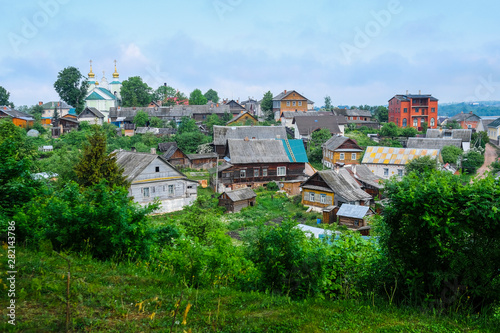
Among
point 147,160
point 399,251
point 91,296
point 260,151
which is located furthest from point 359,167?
point 91,296

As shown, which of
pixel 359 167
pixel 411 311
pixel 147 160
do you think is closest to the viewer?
pixel 411 311

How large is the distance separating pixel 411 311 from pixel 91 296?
4364 millimetres

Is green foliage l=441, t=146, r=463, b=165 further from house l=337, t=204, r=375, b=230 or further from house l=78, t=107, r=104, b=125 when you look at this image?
house l=78, t=107, r=104, b=125

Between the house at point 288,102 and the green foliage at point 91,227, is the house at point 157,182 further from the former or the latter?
the house at point 288,102

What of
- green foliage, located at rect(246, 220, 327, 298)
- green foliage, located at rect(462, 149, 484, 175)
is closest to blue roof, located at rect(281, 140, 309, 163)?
green foliage, located at rect(462, 149, 484, 175)

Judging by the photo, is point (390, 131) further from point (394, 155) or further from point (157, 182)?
point (157, 182)

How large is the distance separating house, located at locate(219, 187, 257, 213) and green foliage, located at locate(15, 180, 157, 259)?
19.5 metres

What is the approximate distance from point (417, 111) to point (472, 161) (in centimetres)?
1864

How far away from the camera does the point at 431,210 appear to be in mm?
5664

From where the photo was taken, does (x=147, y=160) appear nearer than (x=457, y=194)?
No

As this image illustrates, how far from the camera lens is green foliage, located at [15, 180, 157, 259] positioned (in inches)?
287

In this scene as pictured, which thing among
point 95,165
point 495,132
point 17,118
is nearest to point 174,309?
point 95,165

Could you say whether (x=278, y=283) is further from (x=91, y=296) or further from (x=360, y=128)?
(x=360, y=128)

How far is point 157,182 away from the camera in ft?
87.2
